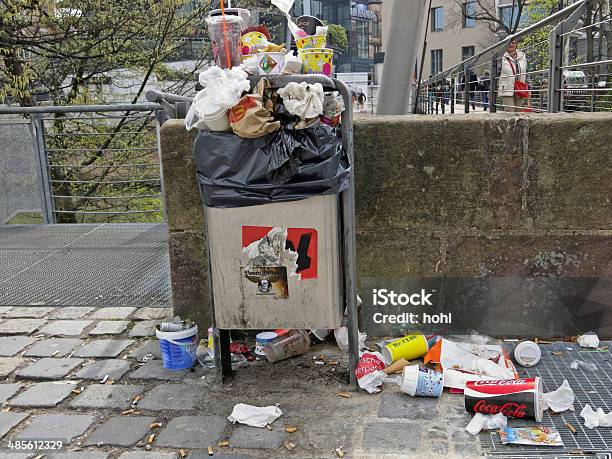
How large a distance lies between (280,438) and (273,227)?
3.30 feet

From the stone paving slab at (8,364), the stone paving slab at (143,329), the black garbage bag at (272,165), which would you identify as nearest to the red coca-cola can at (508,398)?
the black garbage bag at (272,165)

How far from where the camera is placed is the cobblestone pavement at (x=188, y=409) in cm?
270

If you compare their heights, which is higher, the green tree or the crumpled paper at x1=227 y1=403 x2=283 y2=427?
the green tree

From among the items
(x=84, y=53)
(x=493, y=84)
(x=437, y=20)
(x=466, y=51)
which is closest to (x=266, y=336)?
(x=84, y=53)

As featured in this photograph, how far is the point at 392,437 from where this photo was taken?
2.73 m

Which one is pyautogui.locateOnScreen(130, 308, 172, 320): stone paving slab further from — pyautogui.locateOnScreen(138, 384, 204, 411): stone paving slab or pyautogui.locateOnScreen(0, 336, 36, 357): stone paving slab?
pyautogui.locateOnScreen(138, 384, 204, 411): stone paving slab

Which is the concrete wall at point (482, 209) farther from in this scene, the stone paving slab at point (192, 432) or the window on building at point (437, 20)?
the window on building at point (437, 20)

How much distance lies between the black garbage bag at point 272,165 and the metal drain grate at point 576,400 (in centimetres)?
142

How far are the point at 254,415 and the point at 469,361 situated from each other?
129 cm

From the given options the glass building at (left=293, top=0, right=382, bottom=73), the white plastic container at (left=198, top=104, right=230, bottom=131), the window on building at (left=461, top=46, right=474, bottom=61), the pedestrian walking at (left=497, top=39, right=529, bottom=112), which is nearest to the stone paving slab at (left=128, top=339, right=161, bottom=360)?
the white plastic container at (left=198, top=104, right=230, bottom=131)

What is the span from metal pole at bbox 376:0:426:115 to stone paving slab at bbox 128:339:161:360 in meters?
2.64

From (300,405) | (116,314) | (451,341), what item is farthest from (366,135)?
(116,314)

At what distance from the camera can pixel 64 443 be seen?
2783mm

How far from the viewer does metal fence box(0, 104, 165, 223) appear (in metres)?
6.66
